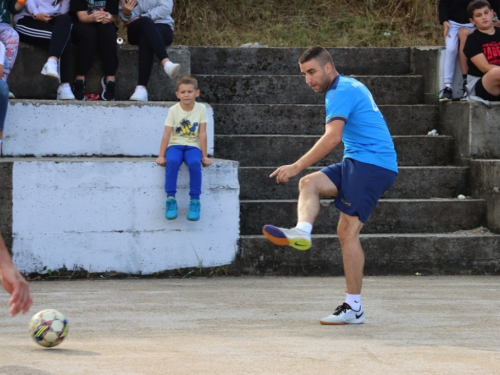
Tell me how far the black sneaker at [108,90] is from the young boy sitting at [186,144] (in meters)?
1.46

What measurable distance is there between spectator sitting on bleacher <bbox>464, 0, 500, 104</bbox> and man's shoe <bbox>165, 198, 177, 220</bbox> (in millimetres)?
3895

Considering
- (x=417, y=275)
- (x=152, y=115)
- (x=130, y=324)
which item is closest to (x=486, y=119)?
(x=417, y=275)

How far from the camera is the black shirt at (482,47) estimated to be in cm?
1026

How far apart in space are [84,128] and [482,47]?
4606mm

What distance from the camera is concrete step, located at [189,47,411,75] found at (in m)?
11.7

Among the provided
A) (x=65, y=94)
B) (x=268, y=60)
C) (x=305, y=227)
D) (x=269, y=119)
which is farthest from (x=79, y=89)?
(x=305, y=227)

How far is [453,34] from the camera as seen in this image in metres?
10.9

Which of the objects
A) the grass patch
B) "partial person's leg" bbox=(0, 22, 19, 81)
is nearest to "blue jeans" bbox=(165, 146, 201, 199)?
"partial person's leg" bbox=(0, 22, 19, 81)

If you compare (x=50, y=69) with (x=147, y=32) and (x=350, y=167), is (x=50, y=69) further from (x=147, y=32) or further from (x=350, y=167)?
(x=350, y=167)

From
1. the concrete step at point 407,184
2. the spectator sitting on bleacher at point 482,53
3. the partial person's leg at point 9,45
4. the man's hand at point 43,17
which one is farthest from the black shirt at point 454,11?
the partial person's leg at point 9,45

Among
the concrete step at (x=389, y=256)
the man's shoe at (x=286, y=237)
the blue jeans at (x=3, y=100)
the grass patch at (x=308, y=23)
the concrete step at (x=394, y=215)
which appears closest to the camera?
the man's shoe at (x=286, y=237)

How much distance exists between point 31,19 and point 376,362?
6.61 meters

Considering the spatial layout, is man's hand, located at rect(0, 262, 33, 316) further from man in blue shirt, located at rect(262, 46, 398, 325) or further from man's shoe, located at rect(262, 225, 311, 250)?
man in blue shirt, located at rect(262, 46, 398, 325)

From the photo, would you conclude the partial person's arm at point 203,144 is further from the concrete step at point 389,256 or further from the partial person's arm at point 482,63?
the partial person's arm at point 482,63
